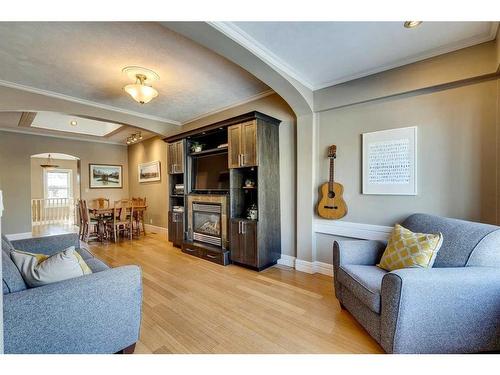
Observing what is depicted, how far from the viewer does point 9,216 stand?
544 centimetres

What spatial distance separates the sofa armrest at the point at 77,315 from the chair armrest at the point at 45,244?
4.69ft

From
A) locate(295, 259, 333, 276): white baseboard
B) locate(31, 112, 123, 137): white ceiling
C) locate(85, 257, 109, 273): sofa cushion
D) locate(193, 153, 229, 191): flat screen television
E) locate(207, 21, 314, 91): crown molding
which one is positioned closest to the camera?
locate(207, 21, 314, 91): crown molding

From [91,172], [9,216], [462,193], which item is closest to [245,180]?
[462,193]

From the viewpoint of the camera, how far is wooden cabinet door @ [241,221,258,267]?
3.28 metres

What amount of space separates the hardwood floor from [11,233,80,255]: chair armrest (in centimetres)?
101

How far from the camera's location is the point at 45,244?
8.00 ft

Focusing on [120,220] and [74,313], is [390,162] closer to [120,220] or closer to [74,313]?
[74,313]

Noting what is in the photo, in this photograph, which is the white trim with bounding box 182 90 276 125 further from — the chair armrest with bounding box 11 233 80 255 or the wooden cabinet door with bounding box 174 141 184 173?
the chair armrest with bounding box 11 233 80 255

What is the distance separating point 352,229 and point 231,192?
180 cm

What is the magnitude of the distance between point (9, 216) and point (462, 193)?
851cm

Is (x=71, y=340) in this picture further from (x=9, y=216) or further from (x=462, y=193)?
(x=9, y=216)

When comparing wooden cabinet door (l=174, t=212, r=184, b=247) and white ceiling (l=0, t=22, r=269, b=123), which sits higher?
white ceiling (l=0, t=22, r=269, b=123)

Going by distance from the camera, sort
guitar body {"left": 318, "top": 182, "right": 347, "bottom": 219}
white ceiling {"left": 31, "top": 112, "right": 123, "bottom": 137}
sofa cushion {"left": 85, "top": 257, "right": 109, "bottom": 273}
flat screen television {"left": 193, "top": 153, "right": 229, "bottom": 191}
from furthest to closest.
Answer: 1. white ceiling {"left": 31, "top": 112, "right": 123, "bottom": 137}
2. flat screen television {"left": 193, "top": 153, "right": 229, "bottom": 191}
3. guitar body {"left": 318, "top": 182, "right": 347, "bottom": 219}
4. sofa cushion {"left": 85, "top": 257, "right": 109, "bottom": 273}

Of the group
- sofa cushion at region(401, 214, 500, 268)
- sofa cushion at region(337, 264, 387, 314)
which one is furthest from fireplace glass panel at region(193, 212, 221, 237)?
sofa cushion at region(401, 214, 500, 268)
